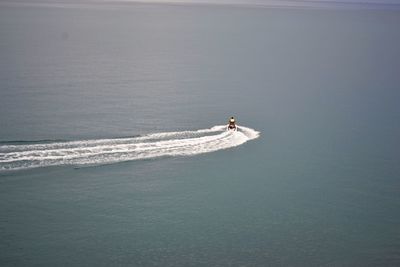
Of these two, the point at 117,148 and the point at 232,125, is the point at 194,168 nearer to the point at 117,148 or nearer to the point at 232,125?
the point at 117,148

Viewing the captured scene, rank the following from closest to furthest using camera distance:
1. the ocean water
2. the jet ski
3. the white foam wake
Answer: the ocean water → the white foam wake → the jet ski

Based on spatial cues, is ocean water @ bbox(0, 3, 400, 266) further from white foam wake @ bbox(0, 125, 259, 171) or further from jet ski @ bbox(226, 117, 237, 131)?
jet ski @ bbox(226, 117, 237, 131)

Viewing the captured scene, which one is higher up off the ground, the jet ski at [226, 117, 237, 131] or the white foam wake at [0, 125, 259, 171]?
the jet ski at [226, 117, 237, 131]

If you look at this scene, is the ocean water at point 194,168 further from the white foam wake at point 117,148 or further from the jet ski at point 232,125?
the jet ski at point 232,125

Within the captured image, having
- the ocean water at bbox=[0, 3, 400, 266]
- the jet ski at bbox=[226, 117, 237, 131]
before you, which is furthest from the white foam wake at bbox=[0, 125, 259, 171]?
the jet ski at bbox=[226, 117, 237, 131]

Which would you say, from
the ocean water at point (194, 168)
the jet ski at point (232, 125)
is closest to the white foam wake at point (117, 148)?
the ocean water at point (194, 168)

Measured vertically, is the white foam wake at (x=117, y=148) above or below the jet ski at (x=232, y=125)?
below

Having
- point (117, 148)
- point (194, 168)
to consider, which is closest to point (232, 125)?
point (194, 168)

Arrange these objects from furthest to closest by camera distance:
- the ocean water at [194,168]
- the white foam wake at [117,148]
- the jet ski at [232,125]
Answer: the jet ski at [232,125]
the white foam wake at [117,148]
the ocean water at [194,168]

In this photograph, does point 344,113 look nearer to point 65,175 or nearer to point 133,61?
point 65,175
